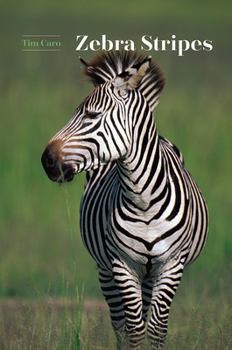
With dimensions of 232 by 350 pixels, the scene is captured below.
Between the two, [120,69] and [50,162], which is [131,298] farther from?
[120,69]

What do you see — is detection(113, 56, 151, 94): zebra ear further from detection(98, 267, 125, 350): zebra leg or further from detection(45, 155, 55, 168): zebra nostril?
detection(98, 267, 125, 350): zebra leg

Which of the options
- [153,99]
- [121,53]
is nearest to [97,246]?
[153,99]

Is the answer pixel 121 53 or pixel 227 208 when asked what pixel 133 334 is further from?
pixel 227 208

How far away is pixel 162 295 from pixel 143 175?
2.78 feet

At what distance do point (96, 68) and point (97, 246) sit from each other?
4.60ft

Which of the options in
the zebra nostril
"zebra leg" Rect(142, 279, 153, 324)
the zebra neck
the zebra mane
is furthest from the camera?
"zebra leg" Rect(142, 279, 153, 324)

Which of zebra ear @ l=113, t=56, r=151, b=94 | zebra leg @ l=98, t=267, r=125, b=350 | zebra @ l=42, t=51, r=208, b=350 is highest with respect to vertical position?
zebra ear @ l=113, t=56, r=151, b=94

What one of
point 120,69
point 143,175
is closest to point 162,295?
point 143,175

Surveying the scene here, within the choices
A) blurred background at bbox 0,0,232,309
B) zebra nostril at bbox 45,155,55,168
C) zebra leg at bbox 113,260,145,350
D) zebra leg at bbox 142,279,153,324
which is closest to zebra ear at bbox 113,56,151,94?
zebra nostril at bbox 45,155,55,168

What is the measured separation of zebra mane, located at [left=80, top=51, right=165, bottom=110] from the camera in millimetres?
3065

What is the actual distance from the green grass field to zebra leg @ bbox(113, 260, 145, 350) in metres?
0.33

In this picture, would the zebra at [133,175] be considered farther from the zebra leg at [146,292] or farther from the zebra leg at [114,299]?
the zebra leg at [114,299]

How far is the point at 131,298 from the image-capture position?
3.09 m

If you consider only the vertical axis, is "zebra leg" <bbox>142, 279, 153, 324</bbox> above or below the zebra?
below
